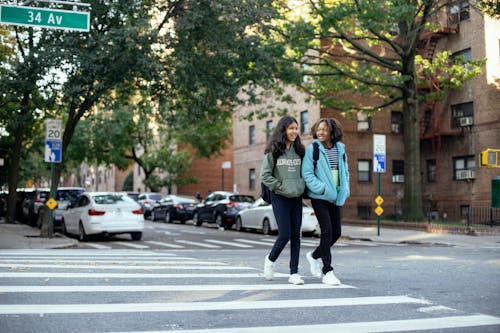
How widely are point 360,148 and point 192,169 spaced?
81.3 ft

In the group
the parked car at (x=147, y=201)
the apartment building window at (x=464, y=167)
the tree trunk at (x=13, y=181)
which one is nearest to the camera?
the tree trunk at (x=13, y=181)

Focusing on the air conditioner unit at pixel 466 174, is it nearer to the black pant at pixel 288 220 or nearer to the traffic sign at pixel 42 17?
the traffic sign at pixel 42 17

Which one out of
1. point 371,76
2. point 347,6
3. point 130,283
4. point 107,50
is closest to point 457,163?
point 371,76

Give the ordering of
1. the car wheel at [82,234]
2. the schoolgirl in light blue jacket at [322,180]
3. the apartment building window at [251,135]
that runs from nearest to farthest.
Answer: the schoolgirl in light blue jacket at [322,180], the car wheel at [82,234], the apartment building window at [251,135]

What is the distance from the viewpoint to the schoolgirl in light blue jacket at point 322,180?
22.8 feet

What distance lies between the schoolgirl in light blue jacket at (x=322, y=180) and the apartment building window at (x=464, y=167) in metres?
25.9

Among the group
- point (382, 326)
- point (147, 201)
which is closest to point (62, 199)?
point (147, 201)

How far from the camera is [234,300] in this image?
6129mm

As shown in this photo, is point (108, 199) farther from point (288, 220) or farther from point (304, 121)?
point (304, 121)

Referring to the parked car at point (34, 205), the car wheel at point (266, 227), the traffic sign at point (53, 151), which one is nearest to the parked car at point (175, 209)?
the parked car at point (34, 205)

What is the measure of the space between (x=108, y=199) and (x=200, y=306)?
520 inches

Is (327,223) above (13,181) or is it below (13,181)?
below

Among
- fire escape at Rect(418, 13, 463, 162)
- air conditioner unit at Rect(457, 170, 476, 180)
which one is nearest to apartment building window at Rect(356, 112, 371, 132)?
fire escape at Rect(418, 13, 463, 162)

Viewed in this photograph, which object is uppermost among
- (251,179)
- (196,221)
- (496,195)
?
(251,179)
